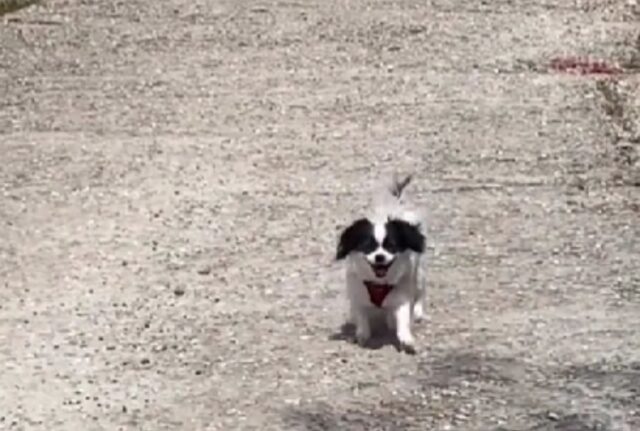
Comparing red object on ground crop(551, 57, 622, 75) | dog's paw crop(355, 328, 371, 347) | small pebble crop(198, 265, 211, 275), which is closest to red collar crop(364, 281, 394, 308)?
dog's paw crop(355, 328, 371, 347)

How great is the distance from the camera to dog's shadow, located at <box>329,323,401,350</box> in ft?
20.3

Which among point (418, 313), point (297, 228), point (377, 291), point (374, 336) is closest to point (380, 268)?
point (377, 291)

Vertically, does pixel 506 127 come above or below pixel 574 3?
below

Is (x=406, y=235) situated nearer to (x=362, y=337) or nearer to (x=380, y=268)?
(x=380, y=268)

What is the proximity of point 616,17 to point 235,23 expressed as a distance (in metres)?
3.50

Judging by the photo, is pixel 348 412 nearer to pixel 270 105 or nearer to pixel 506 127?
pixel 506 127

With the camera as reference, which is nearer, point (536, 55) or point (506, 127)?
point (506, 127)

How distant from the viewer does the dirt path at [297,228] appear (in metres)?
5.73

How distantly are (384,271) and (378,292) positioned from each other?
0.39 ft

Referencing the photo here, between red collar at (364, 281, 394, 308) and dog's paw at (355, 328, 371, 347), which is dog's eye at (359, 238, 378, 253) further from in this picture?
dog's paw at (355, 328, 371, 347)

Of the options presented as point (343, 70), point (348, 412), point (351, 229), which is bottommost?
point (348, 412)

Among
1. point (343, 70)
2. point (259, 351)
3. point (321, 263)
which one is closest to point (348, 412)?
point (259, 351)

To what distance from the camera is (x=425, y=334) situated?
249 inches

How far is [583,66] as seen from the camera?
496 inches
